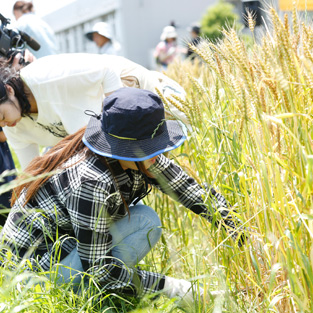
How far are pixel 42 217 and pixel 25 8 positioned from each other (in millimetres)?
2686

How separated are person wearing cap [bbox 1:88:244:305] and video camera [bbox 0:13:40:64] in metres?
0.97

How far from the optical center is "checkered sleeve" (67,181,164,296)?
5.08 ft

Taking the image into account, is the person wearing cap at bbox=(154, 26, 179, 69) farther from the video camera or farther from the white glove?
the white glove

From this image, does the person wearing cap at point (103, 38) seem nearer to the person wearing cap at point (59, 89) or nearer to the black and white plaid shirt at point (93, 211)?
the person wearing cap at point (59, 89)

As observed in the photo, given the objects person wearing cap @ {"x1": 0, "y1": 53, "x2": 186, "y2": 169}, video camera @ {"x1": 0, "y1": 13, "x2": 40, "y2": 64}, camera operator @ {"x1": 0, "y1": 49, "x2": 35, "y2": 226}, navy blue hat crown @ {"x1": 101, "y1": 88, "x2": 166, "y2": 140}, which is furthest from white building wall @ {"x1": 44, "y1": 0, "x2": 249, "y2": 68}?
navy blue hat crown @ {"x1": 101, "y1": 88, "x2": 166, "y2": 140}

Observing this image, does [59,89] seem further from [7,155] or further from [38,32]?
[38,32]

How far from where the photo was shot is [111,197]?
1.62m

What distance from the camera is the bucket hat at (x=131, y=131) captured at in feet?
4.88

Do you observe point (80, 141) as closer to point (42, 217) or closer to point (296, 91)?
point (42, 217)

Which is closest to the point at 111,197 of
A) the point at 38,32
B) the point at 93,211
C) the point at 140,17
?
the point at 93,211

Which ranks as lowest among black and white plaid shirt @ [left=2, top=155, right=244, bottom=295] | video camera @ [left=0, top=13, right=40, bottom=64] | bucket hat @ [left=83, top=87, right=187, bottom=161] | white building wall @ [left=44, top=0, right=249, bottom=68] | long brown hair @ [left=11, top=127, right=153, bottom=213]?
white building wall @ [left=44, top=0, right=249, bottom=68]

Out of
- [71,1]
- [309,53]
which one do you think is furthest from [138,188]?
[71,1]

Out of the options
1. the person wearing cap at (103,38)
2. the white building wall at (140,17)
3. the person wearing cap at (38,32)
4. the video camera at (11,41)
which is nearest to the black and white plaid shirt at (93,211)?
the video camera at (11,41)

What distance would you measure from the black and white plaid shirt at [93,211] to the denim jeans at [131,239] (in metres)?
0.04
